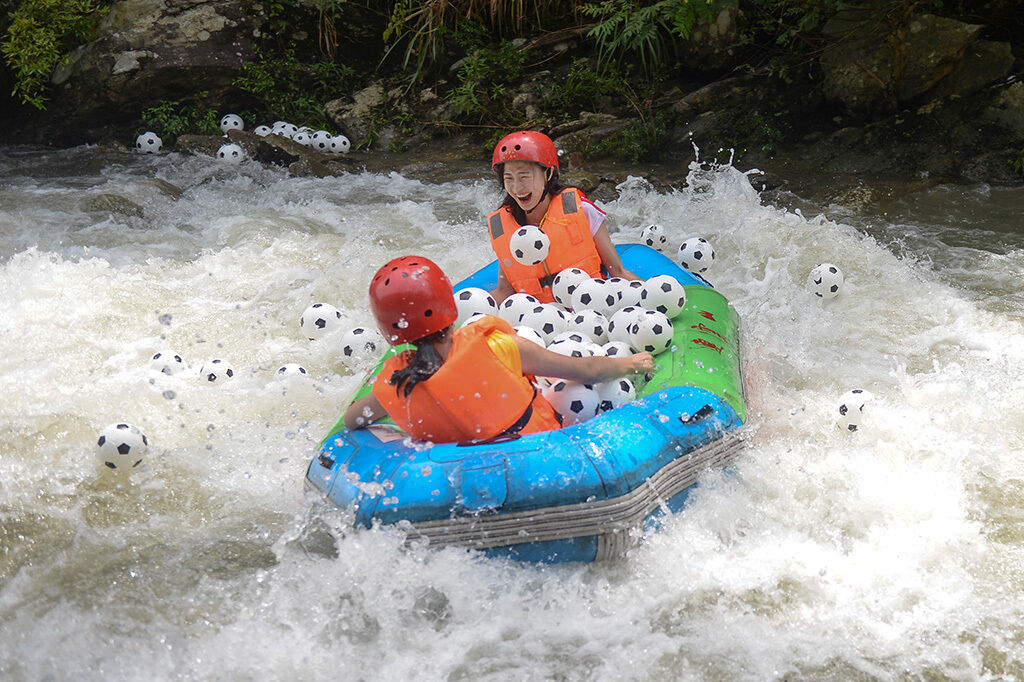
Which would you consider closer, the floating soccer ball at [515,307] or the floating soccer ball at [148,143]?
the floating soccer ball at [515,307]

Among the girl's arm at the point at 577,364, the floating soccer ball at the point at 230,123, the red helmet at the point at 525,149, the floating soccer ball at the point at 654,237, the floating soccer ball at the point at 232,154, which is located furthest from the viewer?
the floating soccer ball at the point at 230,123

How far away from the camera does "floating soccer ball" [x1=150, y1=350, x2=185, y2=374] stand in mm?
4807

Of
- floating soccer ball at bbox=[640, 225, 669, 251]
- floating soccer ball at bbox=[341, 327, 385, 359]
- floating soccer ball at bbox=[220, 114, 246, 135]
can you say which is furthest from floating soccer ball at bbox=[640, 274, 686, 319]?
floating soccer ball at bbox=[220, 114, 246, 135]

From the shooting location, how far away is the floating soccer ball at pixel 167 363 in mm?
4807

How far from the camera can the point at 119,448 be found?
399 cm

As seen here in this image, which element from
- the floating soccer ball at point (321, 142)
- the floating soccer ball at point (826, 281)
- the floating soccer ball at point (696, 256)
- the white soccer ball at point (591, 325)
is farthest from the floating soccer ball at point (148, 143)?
the floating soccer ball at point (826, 281)

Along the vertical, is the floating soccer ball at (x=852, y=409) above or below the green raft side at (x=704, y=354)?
below

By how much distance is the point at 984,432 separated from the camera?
397 centimetres

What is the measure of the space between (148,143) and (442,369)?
23.9 feet

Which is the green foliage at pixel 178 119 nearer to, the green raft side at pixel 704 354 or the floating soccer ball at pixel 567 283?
the floating soccer ball at pixel 567 283

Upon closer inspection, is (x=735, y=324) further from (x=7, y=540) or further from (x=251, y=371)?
(x=7, y=540)

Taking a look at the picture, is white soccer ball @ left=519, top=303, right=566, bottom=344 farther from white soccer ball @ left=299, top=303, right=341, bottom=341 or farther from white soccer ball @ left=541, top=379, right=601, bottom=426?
white soccer ball @ left=299, top=303, right=341, bottom=341

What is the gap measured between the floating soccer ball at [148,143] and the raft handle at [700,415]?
24.6 ft

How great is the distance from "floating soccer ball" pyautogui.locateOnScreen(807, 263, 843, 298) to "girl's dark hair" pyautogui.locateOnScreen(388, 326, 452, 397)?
3.17 m
